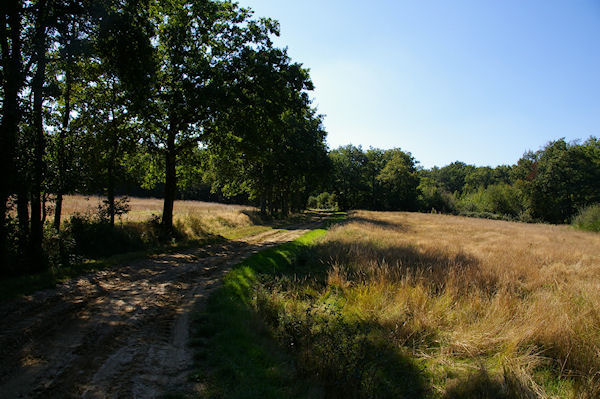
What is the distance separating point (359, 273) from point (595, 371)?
18.8ft

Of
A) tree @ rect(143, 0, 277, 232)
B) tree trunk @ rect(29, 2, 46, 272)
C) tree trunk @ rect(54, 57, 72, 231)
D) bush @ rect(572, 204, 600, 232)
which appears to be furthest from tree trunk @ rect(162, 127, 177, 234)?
bush @ rect(572, 204, 600, 232)

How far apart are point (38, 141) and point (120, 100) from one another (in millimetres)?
6260

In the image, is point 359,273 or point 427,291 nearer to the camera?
point 427,291

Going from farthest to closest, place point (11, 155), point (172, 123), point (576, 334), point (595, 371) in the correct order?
point (172, 123) → point (11, 155) → point (576, 334) → point (595, 371)

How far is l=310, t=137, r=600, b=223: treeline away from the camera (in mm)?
60312

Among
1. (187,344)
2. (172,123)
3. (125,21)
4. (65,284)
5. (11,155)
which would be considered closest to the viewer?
(187,344)

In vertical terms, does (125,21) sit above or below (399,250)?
above

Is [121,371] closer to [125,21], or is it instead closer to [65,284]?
[65,284]

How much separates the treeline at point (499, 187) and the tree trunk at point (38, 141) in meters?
39.3

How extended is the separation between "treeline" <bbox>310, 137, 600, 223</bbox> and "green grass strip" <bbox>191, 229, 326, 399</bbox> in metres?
41.4

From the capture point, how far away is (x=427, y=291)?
309 inches

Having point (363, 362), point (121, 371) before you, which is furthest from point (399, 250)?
point (121, 371)

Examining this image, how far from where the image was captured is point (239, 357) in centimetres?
479

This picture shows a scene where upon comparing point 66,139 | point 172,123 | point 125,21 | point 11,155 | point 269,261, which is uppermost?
point 125,21
